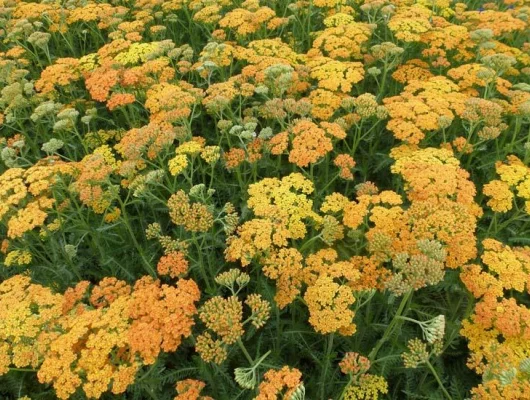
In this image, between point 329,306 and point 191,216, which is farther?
point 191,216

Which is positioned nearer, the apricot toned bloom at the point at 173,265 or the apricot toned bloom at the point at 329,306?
the apricot toned bloom at the point at 329,306

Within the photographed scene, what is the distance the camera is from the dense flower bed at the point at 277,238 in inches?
137

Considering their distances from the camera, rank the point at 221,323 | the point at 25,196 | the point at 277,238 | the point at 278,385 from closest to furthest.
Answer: the point at 278,385
the point at 221,323
the point at 277,238
the point at 25,196

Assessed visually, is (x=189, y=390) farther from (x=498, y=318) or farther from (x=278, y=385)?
(x=498, y=318)

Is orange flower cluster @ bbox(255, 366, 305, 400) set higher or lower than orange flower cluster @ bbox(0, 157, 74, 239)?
lower

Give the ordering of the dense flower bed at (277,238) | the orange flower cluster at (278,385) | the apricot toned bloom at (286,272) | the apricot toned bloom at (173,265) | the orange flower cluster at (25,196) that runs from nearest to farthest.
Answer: the orange flower cluster at (278,385)
the dense flower bed at (277,238)
the apricot toned bloom at (286,272)
the apricot toned bloom at (173,265)
the orange flower cluster at (25,196)

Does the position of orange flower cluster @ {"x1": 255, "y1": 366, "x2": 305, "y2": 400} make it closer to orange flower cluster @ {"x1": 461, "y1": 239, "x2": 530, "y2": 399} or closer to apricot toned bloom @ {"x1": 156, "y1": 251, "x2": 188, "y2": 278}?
apricot toned bloom @ {"x1": 156, "y1": 251, "x2": 188, "y2": 278}

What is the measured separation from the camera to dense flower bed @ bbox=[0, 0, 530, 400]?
3480 millimetres

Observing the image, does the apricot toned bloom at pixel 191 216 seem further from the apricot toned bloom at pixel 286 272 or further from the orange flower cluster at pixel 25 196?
the orange flower cluster at pixel 25 196

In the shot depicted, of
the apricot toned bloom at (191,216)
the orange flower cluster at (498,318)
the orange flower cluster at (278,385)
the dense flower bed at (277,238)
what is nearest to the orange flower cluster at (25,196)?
the dense flower bed at (277,238)

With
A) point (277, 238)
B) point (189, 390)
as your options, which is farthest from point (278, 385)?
point (277, 238)

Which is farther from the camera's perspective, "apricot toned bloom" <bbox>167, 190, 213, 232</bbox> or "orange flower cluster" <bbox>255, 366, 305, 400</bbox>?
"apricot toned bloom" <bbox>167, 190, 213, 232</bbox>

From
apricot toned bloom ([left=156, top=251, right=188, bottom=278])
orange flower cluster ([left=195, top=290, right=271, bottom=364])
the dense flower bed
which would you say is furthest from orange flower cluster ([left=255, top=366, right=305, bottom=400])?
apricot toned bloom ([left=156, top=251, right=188, bottom=278])

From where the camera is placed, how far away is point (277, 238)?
393 cm
